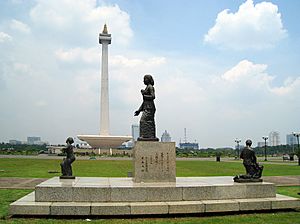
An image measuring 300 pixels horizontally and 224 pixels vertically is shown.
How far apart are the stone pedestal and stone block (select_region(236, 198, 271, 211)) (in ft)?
7.83

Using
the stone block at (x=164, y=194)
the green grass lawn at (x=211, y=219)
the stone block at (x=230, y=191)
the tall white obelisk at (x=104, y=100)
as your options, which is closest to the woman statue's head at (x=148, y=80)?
the stone block at (x=164, y=194)

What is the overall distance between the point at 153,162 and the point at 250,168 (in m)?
2.92

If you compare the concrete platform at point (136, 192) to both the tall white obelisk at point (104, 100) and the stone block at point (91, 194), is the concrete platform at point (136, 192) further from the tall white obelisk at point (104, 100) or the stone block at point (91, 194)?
the tall white obelisk at point (104, 100)

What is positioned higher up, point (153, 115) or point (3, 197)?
point (153, 115)

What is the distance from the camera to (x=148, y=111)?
37.8ft

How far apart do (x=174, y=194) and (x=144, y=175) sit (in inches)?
70.6

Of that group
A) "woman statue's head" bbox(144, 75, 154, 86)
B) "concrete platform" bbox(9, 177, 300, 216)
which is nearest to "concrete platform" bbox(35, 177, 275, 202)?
"concrete platform" bbox(9, 177, 300, 216)

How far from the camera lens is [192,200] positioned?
29.6ft

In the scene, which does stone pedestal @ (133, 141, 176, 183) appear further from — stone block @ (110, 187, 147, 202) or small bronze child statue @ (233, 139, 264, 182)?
small bronze child statue @ (233, 139, 264, 182)

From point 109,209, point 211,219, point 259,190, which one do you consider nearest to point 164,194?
point 211,219

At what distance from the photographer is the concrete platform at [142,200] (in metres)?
8.16

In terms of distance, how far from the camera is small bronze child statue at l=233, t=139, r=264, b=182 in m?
10.0

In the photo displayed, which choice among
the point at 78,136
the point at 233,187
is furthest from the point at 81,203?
the point at 78,136

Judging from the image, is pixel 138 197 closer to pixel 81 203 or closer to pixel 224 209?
pixel 81 203
